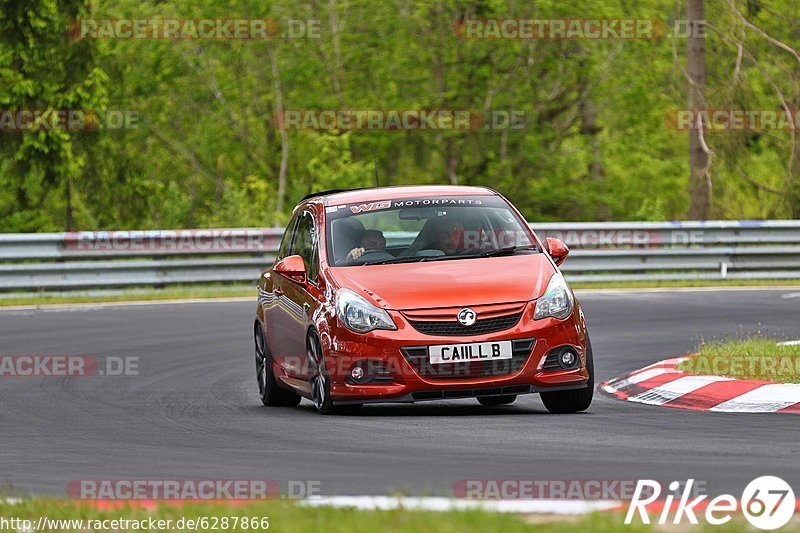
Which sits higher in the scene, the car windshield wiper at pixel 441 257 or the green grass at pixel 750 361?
the car windshield wiper at pixel 441 257

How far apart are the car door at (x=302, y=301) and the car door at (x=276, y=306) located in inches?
4.1

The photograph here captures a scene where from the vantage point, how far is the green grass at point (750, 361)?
37.4 feet

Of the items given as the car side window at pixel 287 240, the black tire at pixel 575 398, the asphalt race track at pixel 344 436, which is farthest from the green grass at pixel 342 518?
the car side window at pixel 287 240

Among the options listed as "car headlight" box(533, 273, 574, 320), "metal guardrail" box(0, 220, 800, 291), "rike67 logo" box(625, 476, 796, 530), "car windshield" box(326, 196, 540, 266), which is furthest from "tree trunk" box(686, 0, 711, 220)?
"rike67 logo" box(625, 476, 796, 530)

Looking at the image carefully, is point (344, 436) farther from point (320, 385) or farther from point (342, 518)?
point (342, 518)

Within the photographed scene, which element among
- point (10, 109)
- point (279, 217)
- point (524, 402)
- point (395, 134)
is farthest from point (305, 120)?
point (524, 402)

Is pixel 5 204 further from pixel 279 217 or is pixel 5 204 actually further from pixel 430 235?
pixel 430 235

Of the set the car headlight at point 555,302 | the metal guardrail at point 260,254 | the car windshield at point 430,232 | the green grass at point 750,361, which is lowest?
the metal guardrail at point 260,254

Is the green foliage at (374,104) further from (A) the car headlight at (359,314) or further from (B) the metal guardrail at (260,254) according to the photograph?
(A) the car headlight at (359,314)

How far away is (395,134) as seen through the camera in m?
37.6

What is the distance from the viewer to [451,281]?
10.5 m

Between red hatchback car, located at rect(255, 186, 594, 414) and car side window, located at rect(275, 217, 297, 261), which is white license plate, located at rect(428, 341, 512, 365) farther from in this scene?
car side window, located at rect(275, 217, 297, 261)

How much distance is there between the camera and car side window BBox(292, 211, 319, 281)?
11.5 meters

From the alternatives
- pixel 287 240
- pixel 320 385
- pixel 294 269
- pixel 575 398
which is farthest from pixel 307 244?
pixel 575 398
